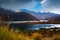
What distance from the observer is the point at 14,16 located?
19.7 ft

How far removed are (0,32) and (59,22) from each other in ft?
8.78

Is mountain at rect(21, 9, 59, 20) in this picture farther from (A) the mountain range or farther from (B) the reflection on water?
(B) the reflection on water

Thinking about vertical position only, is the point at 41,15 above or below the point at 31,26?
above

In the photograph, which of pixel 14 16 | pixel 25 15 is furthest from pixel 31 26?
pixel 14 16

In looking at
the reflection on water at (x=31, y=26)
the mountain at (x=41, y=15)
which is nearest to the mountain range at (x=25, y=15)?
the mountain at (x=41, y=15)

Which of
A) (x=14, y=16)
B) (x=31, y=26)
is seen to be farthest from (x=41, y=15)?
(x=14, y=16)

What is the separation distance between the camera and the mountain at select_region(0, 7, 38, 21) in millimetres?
5938

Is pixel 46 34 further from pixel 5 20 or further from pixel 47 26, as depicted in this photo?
pixel 5 20

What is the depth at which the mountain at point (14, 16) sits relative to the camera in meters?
5.94

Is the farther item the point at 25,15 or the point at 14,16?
the point at 25,15

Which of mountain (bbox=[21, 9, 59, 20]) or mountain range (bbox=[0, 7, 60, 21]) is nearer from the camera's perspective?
mountain range (bbox=[0, 7, 60, 21])

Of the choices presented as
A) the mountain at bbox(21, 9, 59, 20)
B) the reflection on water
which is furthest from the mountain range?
the reflection on water

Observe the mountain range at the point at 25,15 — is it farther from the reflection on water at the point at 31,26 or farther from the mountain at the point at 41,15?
the reflection on water at the point at 31,26

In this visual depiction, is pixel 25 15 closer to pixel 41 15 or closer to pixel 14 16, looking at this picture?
pixel 14 16
